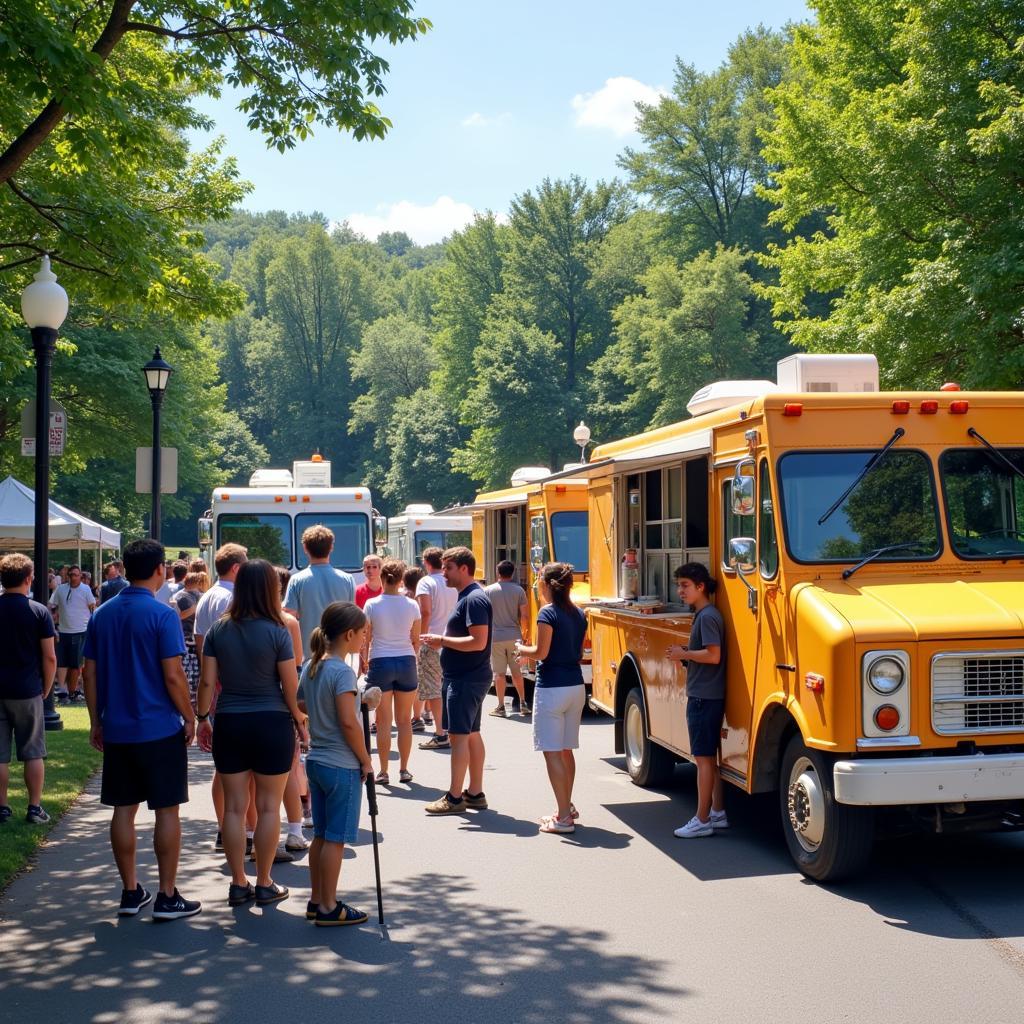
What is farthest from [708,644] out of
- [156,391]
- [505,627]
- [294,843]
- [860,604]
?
[156,391]

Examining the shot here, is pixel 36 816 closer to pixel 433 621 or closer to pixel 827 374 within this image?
pixel 433 621

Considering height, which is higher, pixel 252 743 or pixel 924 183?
pixel 924 183

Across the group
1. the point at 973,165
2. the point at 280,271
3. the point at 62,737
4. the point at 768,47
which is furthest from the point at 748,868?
the point at 280,271

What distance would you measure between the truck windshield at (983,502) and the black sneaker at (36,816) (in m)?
6.81

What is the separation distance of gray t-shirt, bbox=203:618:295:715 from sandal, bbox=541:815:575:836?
2731 millimetres

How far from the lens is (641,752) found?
10.7m

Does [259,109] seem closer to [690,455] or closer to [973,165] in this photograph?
[690,455]

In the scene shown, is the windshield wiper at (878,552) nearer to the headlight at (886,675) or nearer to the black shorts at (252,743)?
the headlight at (886,675)

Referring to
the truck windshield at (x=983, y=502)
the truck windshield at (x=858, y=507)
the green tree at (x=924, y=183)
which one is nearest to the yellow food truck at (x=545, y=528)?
the green tree at (x=924, y=183)

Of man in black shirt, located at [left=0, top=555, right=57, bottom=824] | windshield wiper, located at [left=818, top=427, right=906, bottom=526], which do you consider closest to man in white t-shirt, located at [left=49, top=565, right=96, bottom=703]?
man in black shirt, located at [left=0, top=555, right=57, bottom=824]

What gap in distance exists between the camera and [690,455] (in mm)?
9297

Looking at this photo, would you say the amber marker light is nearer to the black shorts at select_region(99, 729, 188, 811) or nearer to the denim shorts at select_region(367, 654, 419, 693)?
the black shorts at select_region(99, 729, 188, 811)

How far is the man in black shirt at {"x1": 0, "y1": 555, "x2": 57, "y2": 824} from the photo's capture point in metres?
9.20

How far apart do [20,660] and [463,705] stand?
10.8 ft
